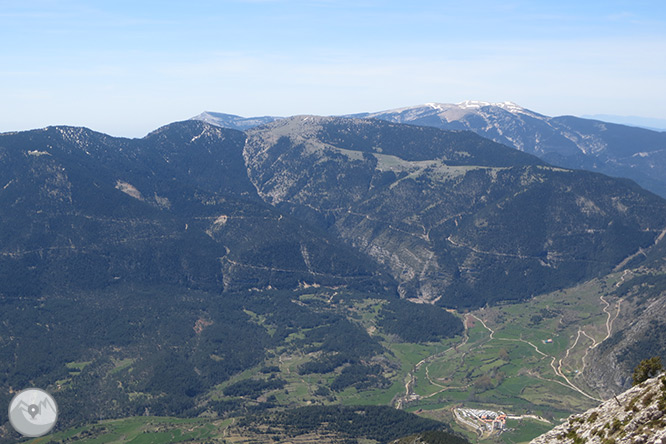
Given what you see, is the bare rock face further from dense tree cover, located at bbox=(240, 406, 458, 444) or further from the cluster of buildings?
the cluster of buildings

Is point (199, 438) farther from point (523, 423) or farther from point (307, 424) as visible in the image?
point (523, 423)

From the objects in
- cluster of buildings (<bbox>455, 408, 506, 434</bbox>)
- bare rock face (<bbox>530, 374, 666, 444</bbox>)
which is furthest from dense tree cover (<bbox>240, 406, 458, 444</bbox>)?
bare rock face (<bbox>530, 374, 666, 444</bbox>)

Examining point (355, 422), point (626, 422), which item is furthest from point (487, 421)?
point (626, 422)

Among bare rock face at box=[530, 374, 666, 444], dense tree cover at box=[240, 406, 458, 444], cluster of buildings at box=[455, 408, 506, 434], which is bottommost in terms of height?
cluster of buildings at box=[455, 408, 506, 434]

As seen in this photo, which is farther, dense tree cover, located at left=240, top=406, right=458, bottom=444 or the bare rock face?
dense tree cover, located at left=240, top=406, right=458, bottom=444

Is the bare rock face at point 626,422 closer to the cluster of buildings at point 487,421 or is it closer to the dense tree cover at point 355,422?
the dense tree cover at point 355,422

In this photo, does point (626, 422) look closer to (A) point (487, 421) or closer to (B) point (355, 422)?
(B) point (355, 422)
